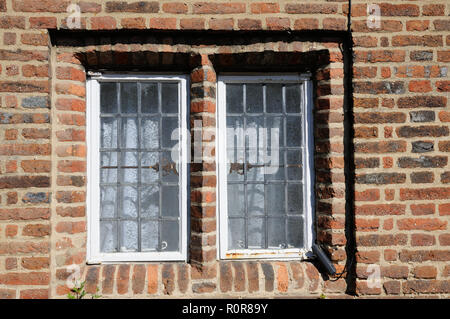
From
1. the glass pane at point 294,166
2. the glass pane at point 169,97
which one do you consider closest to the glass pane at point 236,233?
the glass pane at point 294,166

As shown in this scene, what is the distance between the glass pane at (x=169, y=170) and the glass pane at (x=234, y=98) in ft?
1.78

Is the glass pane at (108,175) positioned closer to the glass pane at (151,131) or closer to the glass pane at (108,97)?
the glass pane at (151,131)

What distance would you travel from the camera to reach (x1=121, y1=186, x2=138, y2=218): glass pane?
2555mm

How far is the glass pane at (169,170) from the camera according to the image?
2.56 metres

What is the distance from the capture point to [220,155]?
257cm

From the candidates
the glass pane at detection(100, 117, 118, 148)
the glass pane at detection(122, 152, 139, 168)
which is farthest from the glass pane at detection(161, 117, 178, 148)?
the glass pane at detection(100, 117, 118, 148)

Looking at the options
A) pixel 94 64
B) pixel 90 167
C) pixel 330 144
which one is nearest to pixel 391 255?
pixel 330 144

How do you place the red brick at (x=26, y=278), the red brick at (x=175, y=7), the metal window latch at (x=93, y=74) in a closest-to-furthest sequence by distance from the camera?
the red brick at (x=26, y=278) → the red brick at (x=175, y=7) → the metal window latch at (x=93, y=74)

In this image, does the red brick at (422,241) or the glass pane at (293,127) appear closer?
the red brick at (422,241)

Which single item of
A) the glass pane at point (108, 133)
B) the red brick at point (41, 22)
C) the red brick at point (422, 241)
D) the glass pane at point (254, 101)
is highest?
the red brick at point (41, 22)

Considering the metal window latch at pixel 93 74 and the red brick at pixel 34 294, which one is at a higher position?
the metal window latch at pixel 93 74

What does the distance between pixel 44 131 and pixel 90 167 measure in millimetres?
376

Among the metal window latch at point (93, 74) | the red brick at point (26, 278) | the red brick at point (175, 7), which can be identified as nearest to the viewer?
the red brick at point (26, 278)

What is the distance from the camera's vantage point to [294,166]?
2.60 meters
